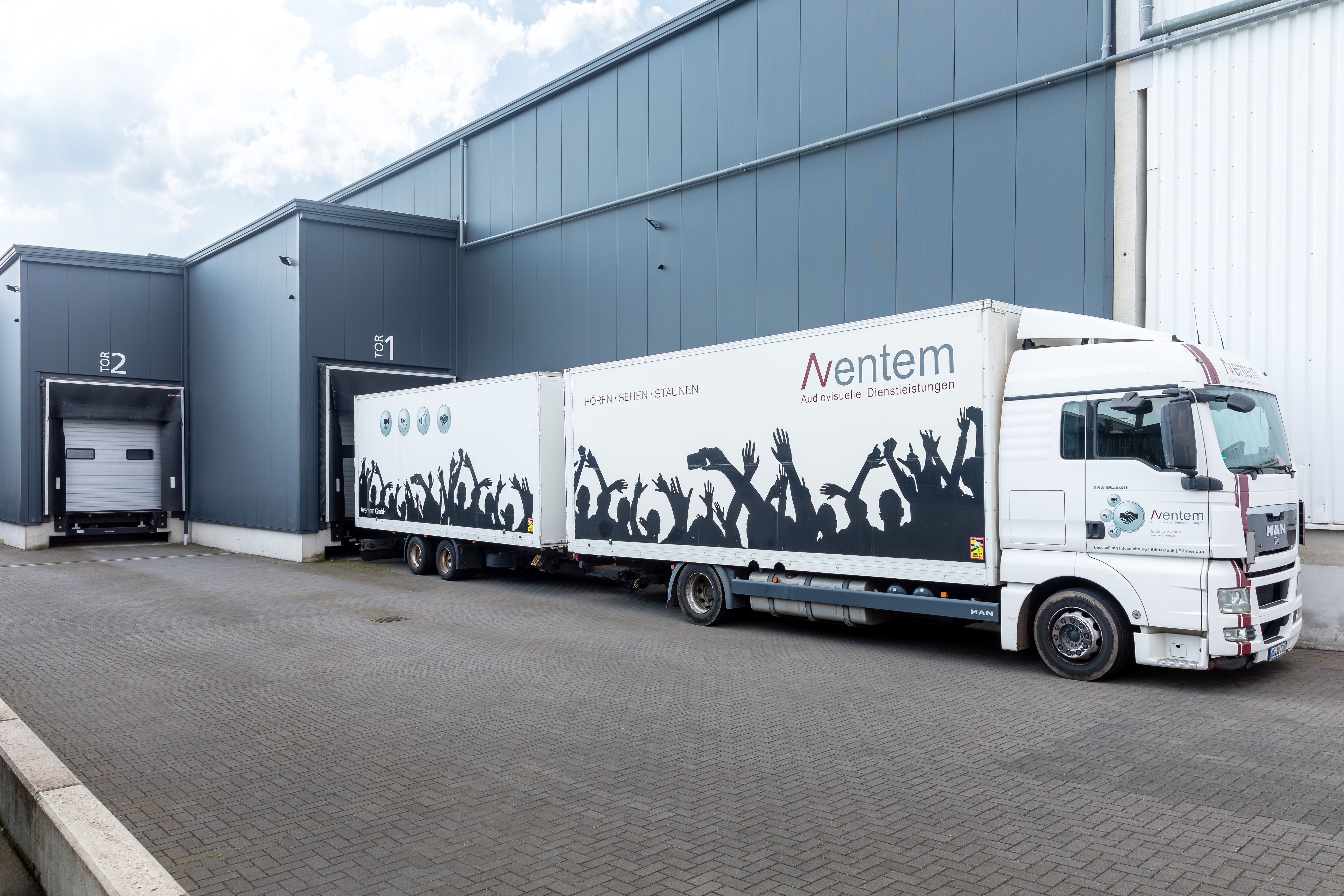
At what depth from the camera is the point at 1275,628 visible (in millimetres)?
8227

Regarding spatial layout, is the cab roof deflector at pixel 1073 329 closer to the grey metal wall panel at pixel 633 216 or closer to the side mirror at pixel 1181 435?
the side mirror at pixel 1181 435

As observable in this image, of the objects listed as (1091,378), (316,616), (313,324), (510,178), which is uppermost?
(510,178)

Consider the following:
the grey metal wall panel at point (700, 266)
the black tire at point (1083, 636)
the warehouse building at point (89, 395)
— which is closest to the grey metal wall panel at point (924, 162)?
the grey metal wall panel at point (700, 266)

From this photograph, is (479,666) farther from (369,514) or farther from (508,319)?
(508,319)

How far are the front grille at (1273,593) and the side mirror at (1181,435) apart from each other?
1242mm

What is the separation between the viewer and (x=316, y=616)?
12.6 metres

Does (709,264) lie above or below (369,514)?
above

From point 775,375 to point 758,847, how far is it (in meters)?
6.65

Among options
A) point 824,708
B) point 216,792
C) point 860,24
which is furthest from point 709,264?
point 216,792

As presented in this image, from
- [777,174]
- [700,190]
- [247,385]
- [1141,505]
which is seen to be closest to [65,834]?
[1141,505]

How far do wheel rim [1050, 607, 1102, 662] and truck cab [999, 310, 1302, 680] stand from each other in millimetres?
12

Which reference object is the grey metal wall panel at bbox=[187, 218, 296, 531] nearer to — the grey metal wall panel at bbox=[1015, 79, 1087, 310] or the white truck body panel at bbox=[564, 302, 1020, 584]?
the white truck body panel at bbox=[564, 302, 1020, 584]

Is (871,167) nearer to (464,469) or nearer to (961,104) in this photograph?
(961,104)

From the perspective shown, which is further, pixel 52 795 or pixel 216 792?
pixel 216 792
